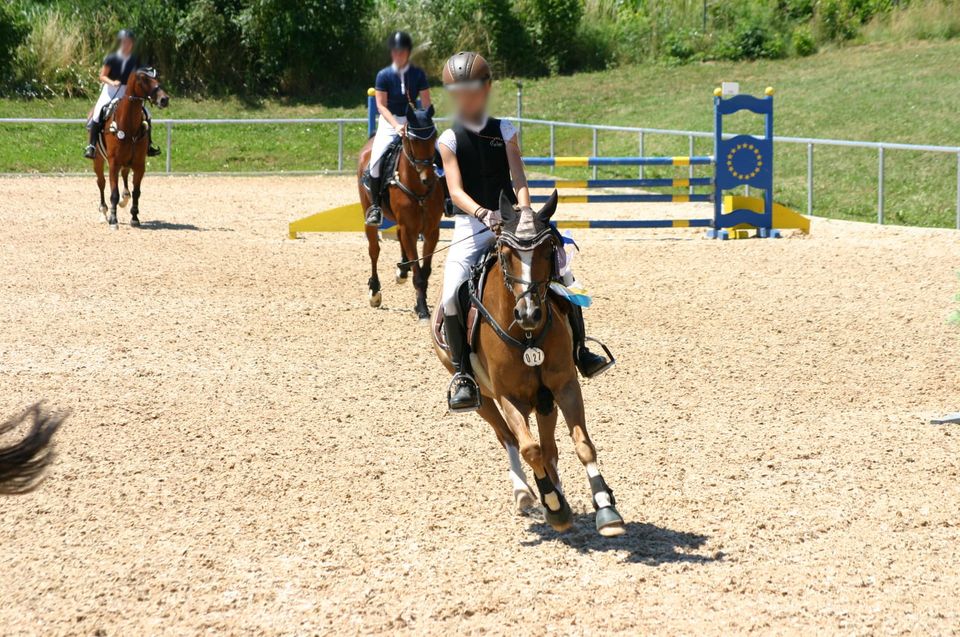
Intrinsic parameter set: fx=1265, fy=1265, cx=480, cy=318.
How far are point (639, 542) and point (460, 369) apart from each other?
130cm

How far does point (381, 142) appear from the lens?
13570 mm

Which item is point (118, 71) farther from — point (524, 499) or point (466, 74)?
point (524, 499)

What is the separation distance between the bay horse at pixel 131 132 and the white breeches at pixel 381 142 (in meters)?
5.80

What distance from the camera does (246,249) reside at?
17.6 metres

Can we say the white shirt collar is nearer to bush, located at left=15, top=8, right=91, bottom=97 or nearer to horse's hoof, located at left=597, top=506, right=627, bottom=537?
horse's hoof, located at left=597, top=506, right=627, bottom=537

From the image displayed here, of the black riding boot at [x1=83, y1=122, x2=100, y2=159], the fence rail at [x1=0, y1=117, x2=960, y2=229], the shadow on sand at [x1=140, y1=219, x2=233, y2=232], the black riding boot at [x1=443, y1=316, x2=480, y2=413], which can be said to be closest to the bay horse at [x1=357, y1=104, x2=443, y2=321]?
the black riding boot at [x1=443, y1=316, x2=480, y2=413]

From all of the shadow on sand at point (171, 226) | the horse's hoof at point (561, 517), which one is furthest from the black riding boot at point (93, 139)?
the horse's hoof at point (561, 517)

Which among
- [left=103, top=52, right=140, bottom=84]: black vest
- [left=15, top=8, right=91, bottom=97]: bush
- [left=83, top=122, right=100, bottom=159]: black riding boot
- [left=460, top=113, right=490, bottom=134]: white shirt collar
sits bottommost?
[left=460, top=113, right=490, bottom=134]: white shirt collar

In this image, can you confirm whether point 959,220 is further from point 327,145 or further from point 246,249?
point 327,145

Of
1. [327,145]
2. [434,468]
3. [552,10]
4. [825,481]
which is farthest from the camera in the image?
[552,10]

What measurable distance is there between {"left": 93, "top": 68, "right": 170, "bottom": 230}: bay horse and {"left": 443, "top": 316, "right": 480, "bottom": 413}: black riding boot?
42.0 feet

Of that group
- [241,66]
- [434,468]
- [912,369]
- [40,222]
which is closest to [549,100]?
[241,66]

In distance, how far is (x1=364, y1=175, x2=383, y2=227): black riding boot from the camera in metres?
13.5

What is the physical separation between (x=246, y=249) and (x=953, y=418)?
37.7 ft
